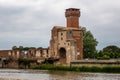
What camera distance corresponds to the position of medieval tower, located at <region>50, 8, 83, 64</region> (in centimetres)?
8012

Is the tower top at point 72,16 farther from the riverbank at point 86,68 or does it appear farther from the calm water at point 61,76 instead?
the calm water at point 61,76

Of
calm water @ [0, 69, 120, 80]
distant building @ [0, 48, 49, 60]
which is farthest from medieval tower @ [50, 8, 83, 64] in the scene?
calm water @ [0, 69, 120, 80]

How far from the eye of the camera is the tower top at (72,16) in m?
84.6

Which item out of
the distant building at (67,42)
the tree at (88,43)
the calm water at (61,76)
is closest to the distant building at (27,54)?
the distant building at (67,42)

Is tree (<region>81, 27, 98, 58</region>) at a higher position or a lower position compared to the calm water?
higher

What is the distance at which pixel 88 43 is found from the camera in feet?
322

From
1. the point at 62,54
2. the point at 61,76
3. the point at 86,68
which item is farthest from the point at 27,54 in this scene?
the point at 61,76

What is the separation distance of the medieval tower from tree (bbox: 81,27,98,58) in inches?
479

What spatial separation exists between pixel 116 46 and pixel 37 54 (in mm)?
42791

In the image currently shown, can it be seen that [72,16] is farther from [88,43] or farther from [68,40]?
[88,43]

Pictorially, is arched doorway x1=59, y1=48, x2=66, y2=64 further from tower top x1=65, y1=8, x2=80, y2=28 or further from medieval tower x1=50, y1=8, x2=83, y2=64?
tower top x1=65, y1=8, x2=80, y2=28

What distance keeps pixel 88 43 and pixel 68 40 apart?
59.5ft

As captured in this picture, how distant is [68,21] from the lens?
86.6 metres

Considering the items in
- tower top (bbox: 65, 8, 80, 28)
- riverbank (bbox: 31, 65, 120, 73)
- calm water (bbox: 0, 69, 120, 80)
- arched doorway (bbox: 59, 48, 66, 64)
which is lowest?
calm water (bbox: 0, 69, 120, 80)
